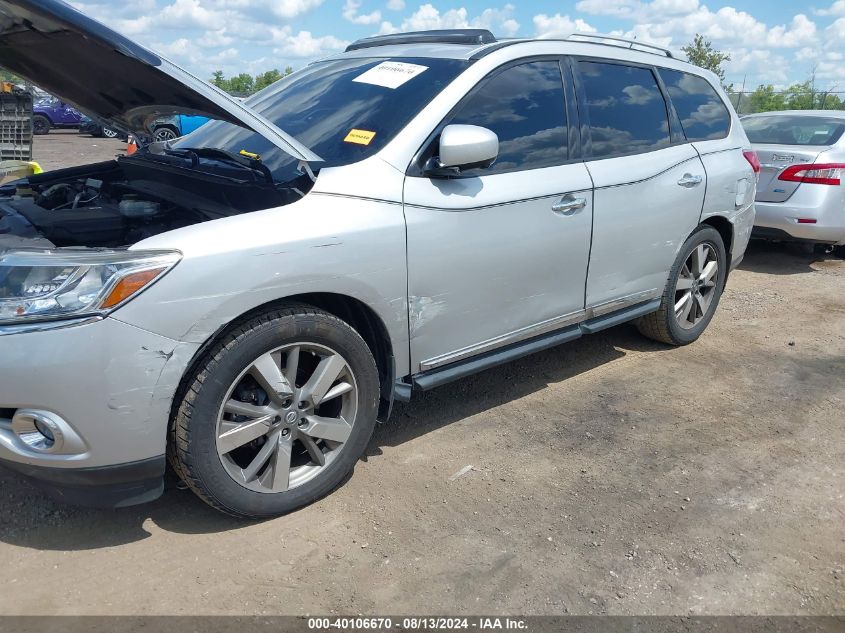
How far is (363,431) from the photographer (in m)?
3.17

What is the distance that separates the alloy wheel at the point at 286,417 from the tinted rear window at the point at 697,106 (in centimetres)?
298

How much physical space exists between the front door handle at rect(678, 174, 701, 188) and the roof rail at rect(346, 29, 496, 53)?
1506mm

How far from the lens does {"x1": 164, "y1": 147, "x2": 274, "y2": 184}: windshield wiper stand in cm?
317

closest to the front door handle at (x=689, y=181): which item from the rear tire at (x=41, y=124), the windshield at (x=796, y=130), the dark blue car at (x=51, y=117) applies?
the windshield at (x=796, y=130)

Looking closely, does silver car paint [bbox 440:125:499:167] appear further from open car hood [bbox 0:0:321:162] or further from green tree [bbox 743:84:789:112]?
green tree [bbox 743:84:789:112]

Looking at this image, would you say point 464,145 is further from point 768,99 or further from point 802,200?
point 768,99

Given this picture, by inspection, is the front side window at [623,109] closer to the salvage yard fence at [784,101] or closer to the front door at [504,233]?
the front door at [504,233]

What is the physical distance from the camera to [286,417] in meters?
2.89

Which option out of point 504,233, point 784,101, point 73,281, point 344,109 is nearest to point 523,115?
point 504,233

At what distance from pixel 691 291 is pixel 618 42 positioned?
1.70 meters

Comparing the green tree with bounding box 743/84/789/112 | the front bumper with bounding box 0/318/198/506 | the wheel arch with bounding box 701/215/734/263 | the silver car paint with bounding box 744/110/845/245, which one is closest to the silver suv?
the front bumper with bounding box 0/318/198/506

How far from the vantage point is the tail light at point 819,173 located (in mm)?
7316

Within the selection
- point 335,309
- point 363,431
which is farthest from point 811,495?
point 335,309

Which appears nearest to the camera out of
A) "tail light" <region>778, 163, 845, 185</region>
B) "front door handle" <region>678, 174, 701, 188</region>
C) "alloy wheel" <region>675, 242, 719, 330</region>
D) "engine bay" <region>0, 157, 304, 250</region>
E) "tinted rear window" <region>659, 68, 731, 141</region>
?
"engine bay" <region>0, 157, 304, 250</region>
